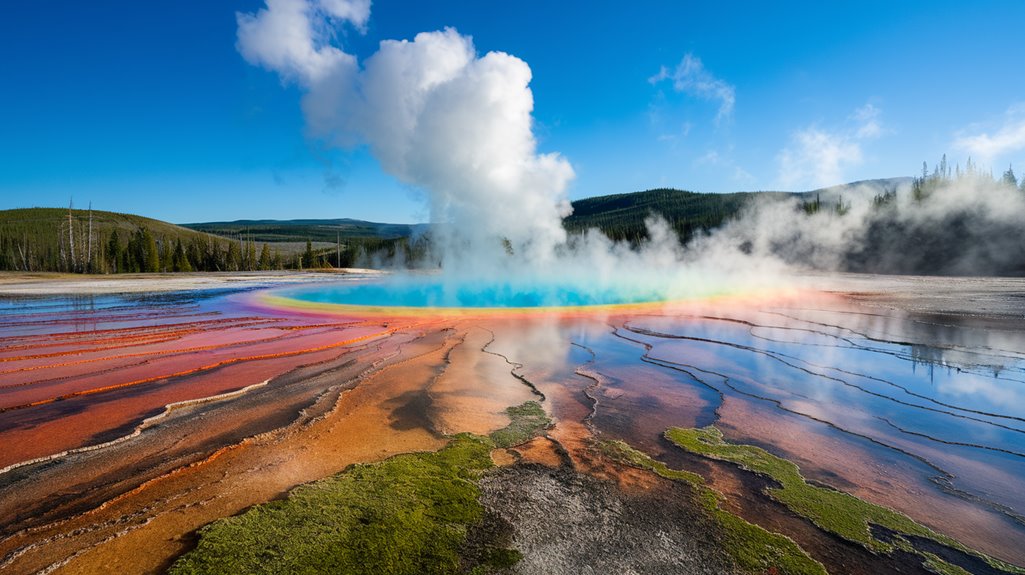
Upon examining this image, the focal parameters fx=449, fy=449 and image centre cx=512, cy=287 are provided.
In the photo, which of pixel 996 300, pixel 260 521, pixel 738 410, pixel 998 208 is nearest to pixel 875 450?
pixel 738 410

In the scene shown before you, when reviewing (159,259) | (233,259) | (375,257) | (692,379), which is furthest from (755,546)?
(375,257)

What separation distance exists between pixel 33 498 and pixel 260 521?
6.72ft

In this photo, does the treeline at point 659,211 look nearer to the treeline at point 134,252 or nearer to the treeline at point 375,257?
the treeline at point 375,257

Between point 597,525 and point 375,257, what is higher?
point 375,257

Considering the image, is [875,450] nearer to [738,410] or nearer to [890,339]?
[738,410]

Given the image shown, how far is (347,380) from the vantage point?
723 cm

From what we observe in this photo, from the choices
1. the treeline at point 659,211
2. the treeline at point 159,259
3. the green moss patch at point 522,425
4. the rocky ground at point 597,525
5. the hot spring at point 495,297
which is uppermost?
the treeline at point 659,211

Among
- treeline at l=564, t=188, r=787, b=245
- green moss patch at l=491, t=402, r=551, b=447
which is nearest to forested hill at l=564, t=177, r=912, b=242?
treeline at l=564, t=188, r=787, b=245

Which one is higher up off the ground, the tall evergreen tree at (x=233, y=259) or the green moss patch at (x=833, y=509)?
the tall evergreen tree at (x=233, y=259)

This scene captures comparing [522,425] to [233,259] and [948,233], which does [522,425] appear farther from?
[233,259]

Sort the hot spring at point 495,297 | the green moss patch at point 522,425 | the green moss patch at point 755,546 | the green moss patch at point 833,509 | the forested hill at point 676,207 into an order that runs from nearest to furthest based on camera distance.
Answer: the green moss patch at point 755,546 → the green moss patch at point 833,509 → the green moss patch at point 522,425 → the hot spring at point 495,297 → the forested hill at point 676,207

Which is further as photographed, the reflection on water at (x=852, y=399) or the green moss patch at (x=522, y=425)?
the green moss patch at (x=522, y=425)

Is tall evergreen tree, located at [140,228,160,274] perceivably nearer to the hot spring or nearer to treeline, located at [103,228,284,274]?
treeline, located at [103,228,284,274]

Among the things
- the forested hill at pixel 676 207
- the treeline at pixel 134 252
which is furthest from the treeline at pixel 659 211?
the treeline at pixel 134 252
